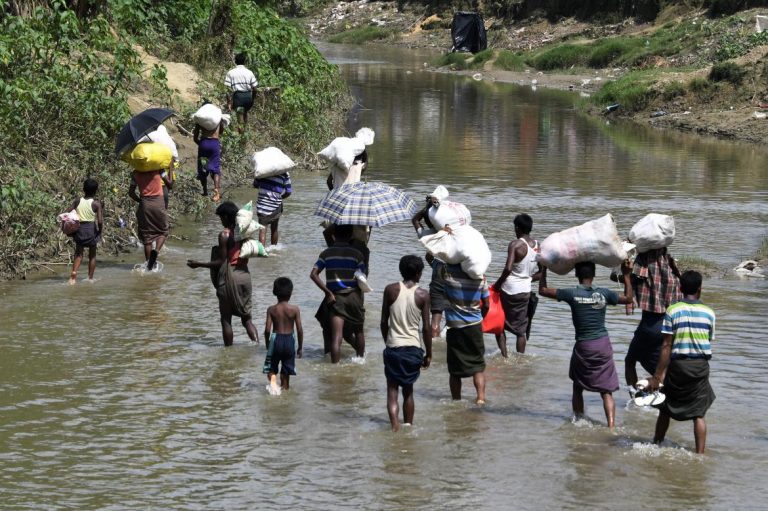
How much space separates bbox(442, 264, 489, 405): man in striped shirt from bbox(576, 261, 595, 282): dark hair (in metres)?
0.71

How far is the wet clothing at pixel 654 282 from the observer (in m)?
8.85

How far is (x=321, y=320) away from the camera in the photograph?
1003cm

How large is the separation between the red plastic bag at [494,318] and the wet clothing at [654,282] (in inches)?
50.2

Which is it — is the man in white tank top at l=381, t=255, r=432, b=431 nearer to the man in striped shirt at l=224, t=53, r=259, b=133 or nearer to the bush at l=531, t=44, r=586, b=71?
the man in striped shirt at l=224, t=53, r=259, b=133

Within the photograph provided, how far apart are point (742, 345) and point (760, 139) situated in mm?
18244

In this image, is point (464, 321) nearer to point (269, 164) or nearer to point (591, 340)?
point (591, 340)

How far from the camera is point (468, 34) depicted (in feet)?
200

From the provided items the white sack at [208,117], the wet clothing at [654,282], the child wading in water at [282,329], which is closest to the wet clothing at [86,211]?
the white sack at [208,117]

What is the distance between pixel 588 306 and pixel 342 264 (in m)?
2.16

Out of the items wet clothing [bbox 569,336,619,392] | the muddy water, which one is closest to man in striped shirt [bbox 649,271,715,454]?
the muddy water

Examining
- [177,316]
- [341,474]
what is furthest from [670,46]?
[341,474]

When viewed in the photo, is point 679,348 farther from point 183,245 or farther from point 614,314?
point 183,245

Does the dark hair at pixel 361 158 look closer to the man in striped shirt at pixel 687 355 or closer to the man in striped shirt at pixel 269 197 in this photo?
the man in striped shirt at pixel 269 197

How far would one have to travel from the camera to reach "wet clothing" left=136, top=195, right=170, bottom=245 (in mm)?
12820
